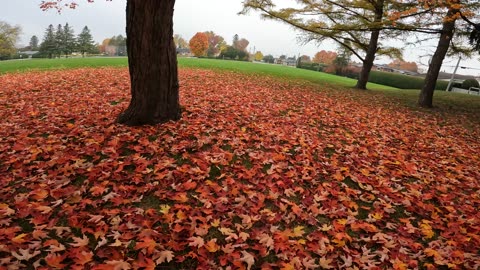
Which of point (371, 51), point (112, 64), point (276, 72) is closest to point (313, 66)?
point (276, 72)

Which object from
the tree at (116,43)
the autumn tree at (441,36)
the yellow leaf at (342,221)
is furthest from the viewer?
the tree at (116,43)

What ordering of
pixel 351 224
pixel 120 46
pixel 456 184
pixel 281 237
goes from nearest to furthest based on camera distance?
pixel 281 237
pixel 351 224
pixel 456 184
pixel 120 46

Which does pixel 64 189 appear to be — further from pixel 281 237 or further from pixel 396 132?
pixel 396 132

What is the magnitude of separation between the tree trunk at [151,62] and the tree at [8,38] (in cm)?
7714

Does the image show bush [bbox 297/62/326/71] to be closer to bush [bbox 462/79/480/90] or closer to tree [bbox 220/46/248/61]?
tree [bbox 220/46/248/61]

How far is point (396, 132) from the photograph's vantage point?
26.2 ft

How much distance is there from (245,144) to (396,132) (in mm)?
4833

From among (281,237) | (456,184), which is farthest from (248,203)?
(456,184)

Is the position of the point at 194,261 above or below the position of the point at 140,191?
below

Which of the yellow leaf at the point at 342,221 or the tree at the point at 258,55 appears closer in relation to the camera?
the yellow leaf at the point at 342,221

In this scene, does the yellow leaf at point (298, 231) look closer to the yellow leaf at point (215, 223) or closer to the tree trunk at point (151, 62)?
the yellow leaf at point (215, 223)

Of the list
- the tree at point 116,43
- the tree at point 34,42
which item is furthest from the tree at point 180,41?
the tree at point 34,42

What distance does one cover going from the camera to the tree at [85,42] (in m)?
67.2

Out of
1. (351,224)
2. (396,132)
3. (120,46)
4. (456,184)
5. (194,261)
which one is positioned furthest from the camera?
(120,46)
